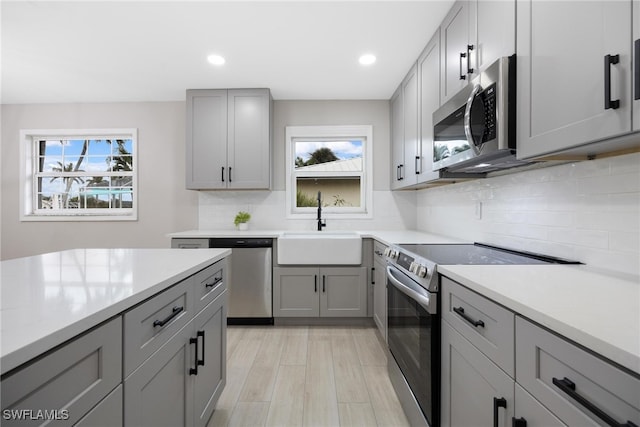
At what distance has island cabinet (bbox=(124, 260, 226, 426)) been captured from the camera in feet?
2.96

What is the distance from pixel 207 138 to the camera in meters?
3.29

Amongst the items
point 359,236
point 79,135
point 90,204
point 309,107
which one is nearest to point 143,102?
point 79,135

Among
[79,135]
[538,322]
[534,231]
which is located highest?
[79,135]

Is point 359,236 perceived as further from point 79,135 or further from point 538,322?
point 79,135

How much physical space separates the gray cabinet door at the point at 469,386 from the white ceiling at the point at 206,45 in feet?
6.69

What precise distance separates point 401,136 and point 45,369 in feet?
9.94

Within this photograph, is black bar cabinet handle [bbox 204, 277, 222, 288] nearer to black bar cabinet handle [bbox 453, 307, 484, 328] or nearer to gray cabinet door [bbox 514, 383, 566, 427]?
black bar cabinet handle [bbox 453, 307, 484, 328]

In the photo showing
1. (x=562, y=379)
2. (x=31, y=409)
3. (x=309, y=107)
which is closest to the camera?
(x=31, y=409)

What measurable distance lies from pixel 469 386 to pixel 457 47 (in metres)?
1.82

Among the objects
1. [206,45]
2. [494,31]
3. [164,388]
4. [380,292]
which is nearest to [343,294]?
[380,292]

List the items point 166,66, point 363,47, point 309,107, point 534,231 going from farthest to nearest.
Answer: point 309,107 < point 166,66 < point 363,47 < point 534,231

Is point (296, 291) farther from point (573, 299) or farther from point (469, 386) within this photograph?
point (573, 299)

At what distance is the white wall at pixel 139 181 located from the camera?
146 inches

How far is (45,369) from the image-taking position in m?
0.58
